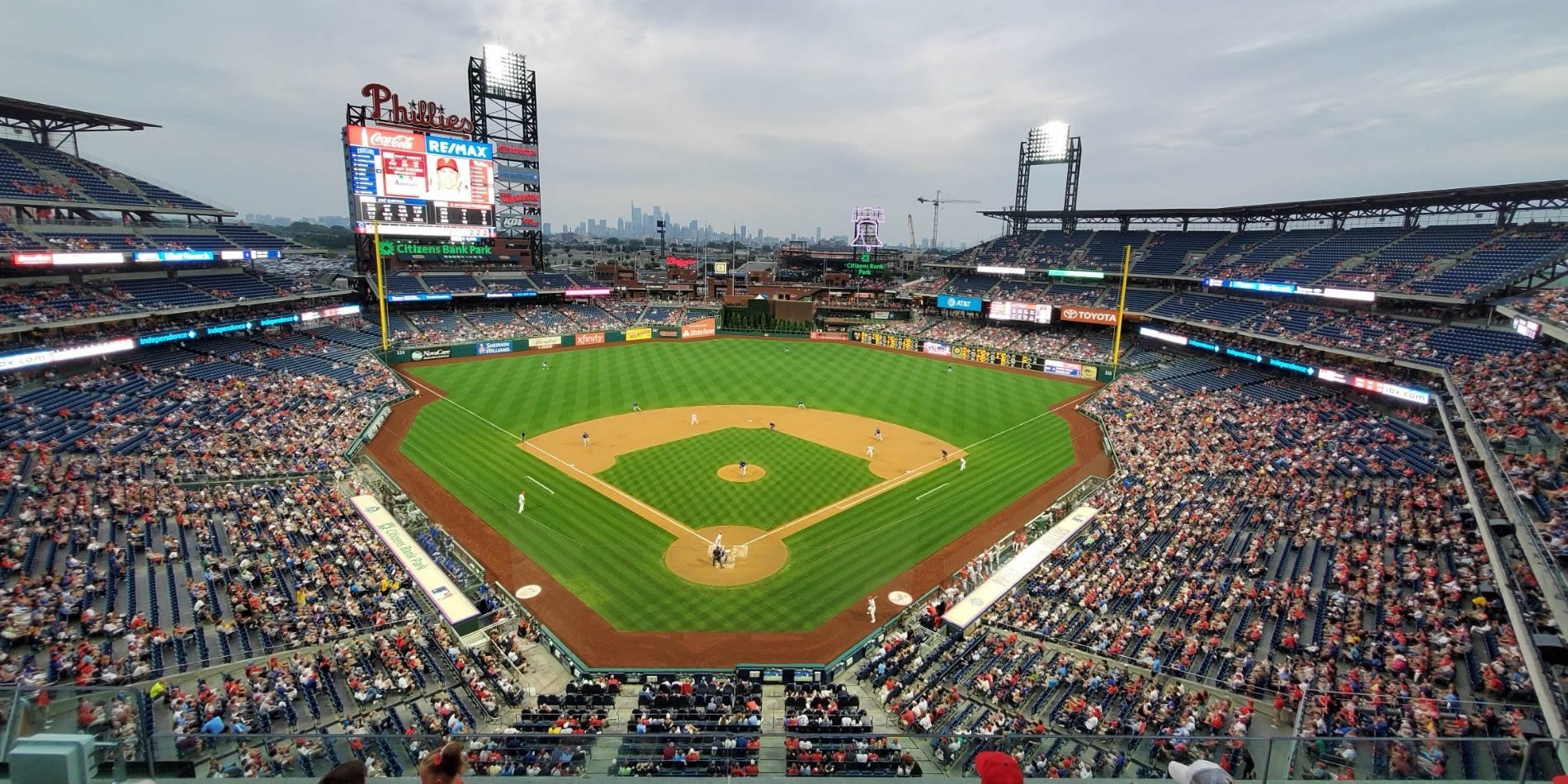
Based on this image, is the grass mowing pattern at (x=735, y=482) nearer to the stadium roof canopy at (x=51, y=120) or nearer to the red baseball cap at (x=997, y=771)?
the red baseball cap at (x=997, y=771)

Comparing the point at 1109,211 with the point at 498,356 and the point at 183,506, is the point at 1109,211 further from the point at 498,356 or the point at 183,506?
the point at 183,506

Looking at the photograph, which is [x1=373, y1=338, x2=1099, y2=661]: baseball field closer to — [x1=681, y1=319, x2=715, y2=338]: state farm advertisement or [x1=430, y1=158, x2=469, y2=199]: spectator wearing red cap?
[x1=681, y1=319, x2=715, y2=338]: state farm advertisement

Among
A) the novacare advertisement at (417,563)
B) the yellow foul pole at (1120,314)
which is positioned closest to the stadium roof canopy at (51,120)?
the novacare advertisement at (417,563)

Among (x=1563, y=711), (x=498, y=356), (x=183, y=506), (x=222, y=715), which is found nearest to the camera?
(x=1563, y=711)

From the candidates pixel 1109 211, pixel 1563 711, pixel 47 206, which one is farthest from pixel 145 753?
pixel 1109 211

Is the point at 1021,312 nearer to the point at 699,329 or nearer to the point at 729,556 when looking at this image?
the point at 699,329
